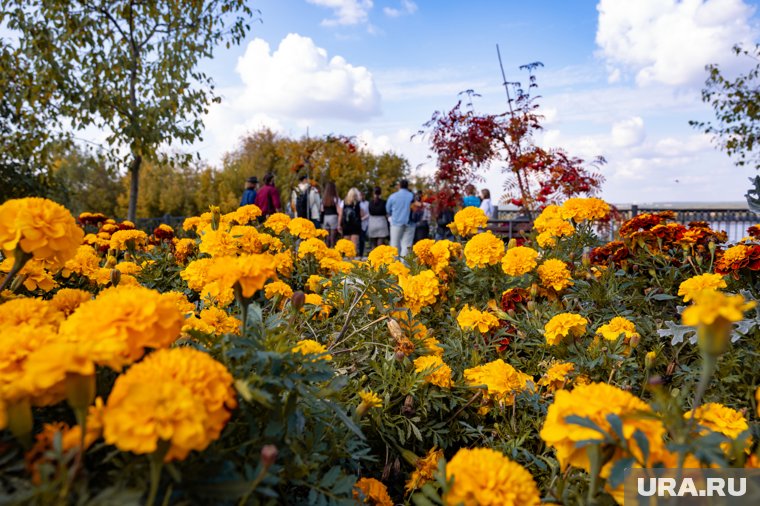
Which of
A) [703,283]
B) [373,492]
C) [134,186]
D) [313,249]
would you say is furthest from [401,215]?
[373,492]

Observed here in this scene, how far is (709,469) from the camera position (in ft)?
3.14

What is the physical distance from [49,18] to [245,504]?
953cm

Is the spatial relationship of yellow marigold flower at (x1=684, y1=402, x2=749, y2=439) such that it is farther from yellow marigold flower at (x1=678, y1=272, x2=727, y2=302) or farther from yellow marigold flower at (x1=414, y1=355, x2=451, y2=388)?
yellow marigold flower at (x1=678, y1=272, x2=727, y2=302)

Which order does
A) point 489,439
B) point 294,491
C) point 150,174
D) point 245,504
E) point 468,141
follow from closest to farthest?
point 245,504 < point 294,491 < point 489,439 < point 468,141 < point 150,174

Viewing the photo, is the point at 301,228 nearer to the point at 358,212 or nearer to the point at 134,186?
the point at 358,212

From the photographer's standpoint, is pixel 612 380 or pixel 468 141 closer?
pixel 612 380

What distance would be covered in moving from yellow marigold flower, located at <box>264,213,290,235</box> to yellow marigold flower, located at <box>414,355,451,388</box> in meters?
1.61

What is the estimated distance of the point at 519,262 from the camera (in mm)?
2666

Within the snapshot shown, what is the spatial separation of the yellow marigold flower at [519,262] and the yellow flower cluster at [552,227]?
0.47 m

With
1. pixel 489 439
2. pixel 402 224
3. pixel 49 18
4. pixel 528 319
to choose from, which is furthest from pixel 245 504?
pixel 49 18

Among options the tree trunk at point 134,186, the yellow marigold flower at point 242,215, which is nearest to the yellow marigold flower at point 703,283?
the yellow marigold flower at point 242,215

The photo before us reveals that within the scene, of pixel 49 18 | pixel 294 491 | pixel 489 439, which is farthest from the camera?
pixel 49 18

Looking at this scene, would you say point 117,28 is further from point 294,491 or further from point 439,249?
point 294,491

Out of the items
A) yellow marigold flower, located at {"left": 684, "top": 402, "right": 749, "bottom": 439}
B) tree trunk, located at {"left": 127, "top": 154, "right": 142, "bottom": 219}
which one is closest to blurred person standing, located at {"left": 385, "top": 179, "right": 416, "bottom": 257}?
tree trunk, located at {"left": 127, "top": 154, "right": 142, "bottom": 219}
